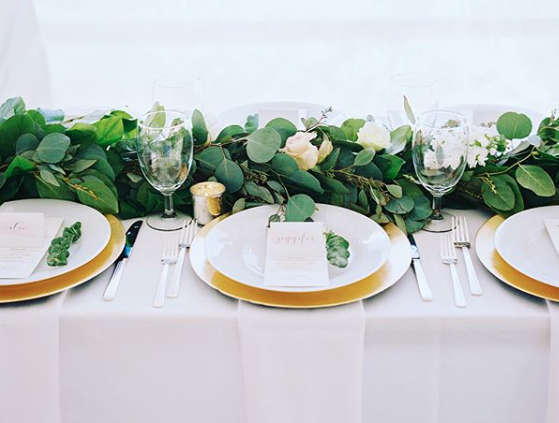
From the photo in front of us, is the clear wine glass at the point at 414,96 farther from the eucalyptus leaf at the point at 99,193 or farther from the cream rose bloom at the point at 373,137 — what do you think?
the eucalyptus leaf at the point at 99,193

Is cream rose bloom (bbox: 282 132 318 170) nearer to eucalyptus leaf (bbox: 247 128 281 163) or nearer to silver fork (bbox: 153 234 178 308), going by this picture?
eucalyptus leaf (bbox: 247 128 281 163)

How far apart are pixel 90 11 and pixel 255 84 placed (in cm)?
85

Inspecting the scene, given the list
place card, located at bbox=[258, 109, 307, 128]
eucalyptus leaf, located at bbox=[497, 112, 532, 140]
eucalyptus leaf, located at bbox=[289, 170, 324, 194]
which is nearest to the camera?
eucalyptus leaf, located at bbox=[289, 170, 324, 194]

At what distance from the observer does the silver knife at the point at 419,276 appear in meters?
1.09

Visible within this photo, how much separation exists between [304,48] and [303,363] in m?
2.43

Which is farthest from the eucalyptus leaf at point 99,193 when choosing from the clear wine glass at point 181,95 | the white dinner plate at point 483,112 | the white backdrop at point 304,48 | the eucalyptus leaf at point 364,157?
the white backdrop at point 304,48

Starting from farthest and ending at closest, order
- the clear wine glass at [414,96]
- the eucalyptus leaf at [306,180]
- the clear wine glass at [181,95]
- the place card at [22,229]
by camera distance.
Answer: the clear wine glass at [181,95] → the clear wine glass at [414,96] → the eucalyptus leaf at [306,180] → the place card at [22,229]

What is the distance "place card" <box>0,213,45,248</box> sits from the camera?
3.92 feet

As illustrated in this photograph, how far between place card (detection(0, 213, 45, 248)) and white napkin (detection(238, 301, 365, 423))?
39cm

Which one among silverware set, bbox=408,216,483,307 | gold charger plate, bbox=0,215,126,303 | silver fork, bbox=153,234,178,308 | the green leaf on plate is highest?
the green leaf on plate

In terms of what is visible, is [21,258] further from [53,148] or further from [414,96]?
[414,96]

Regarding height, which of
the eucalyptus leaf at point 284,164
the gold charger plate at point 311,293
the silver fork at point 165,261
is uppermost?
the eucalyptus leaf at point 284,164

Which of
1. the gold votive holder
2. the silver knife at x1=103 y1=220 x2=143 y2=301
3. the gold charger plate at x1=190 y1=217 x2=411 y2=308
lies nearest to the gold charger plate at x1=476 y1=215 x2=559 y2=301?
the gold charger plate at x1=190 y1=217 x2=411 y2=308

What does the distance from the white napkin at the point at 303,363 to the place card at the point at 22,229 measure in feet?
1.29
